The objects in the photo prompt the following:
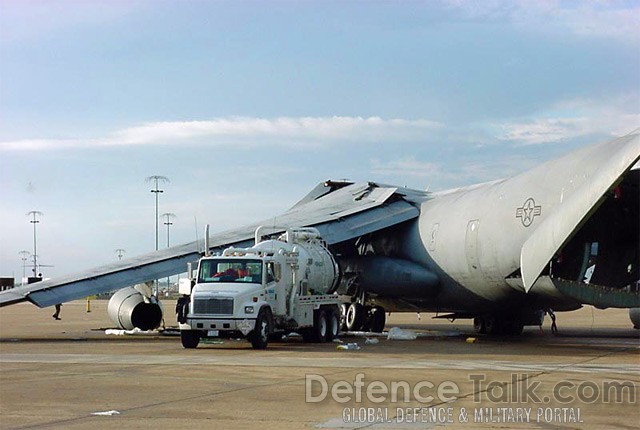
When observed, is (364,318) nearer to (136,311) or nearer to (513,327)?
(513,327)

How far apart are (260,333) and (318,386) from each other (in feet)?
29.0

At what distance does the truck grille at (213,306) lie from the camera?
23141 millimetres

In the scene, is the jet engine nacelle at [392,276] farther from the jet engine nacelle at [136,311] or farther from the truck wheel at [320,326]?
the jet engine nacelle at [136,311]

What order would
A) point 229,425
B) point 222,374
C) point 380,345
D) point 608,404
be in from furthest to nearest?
point 380,345 < point 222,374 < point 608,404 < point 229,425

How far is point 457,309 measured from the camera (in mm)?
30562

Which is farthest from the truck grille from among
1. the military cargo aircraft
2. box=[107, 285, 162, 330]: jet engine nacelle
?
box=[107, 285, 162, 330]: jet engine nacelle

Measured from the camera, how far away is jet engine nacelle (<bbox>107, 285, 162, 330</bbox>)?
102ft

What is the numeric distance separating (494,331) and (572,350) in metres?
8.36

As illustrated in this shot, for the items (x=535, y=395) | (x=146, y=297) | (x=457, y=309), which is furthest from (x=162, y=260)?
(x=535, y=395)

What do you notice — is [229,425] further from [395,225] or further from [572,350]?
[395,225]

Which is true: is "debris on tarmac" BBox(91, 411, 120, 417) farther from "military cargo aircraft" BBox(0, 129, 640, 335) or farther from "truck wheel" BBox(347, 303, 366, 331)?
"truck wheel" BBox(347, 303, 366, 331)

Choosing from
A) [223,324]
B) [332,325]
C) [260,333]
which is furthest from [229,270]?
[332,325]

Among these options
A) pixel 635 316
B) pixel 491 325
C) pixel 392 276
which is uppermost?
pixel 392 276

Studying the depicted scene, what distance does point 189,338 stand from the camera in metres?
23.8
